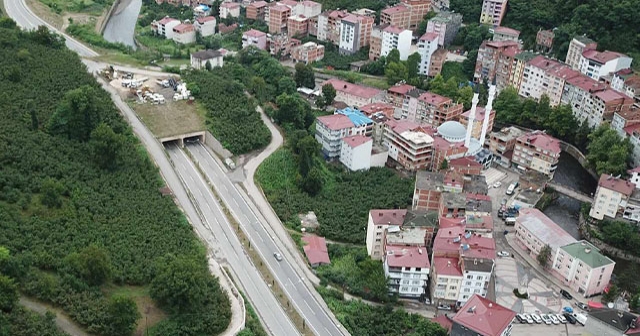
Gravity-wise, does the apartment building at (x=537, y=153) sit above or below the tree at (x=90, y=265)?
below

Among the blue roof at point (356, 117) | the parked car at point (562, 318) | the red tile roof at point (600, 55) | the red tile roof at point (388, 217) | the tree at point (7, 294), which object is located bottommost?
the parked car at point (562, 318)

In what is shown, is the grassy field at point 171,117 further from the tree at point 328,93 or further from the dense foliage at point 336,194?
the tree at point 328,93

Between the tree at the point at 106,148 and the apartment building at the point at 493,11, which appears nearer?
the tree at the point at 106,148

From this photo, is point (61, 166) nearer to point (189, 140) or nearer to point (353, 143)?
point (189, 140)

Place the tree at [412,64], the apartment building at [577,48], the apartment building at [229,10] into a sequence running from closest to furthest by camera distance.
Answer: the apartment building at [577,48] → the tree at [412,64] → the apartment building at [229,10]

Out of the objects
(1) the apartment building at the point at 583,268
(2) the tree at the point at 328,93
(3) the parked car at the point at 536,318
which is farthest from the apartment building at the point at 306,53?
(3) the parked car at the point at 536,318

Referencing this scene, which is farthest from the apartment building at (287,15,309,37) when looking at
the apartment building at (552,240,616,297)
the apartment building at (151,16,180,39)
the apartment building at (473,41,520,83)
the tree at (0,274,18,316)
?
the tree at (0,274,18,316)

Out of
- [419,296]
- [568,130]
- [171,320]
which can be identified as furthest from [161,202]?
[568,130]
